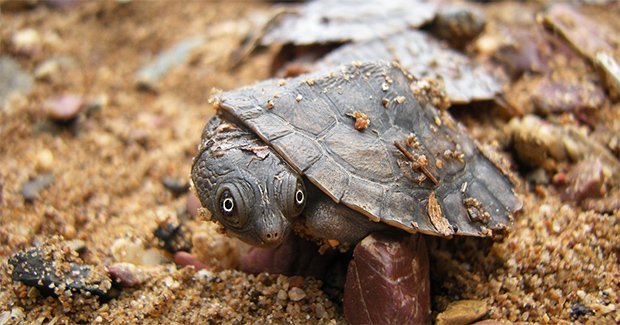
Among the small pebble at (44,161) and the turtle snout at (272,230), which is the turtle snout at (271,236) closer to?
the turtle snout at (272,230)

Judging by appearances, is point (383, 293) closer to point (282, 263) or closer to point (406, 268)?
point (406, 268)

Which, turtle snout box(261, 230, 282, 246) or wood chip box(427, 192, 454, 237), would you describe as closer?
turtle snout box(261, 230, 282, 246)

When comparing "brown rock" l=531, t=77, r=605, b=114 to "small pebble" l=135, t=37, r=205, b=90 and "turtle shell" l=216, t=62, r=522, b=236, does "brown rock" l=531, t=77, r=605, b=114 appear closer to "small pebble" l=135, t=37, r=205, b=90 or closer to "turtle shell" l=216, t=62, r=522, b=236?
"turtle shell" l=216, t=62, r=522, b=236

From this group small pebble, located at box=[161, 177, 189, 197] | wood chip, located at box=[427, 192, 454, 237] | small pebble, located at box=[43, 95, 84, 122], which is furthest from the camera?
small pebble, located at box=[43, 95, 84, 122]

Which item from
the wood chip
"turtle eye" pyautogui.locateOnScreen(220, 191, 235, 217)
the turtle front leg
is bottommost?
the turtle front leg

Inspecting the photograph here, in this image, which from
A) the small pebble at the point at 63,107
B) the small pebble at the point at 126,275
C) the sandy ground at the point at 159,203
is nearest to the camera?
the sandy ground at the point at 159,203

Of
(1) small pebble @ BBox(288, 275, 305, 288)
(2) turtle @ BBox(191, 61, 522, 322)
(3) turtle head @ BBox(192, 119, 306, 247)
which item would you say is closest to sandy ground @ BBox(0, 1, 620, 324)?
(1) small pebble @ BBox(288, 275, 305, 288)

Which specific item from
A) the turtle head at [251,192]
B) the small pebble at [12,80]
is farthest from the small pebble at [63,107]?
the turtle head at [251,192]
